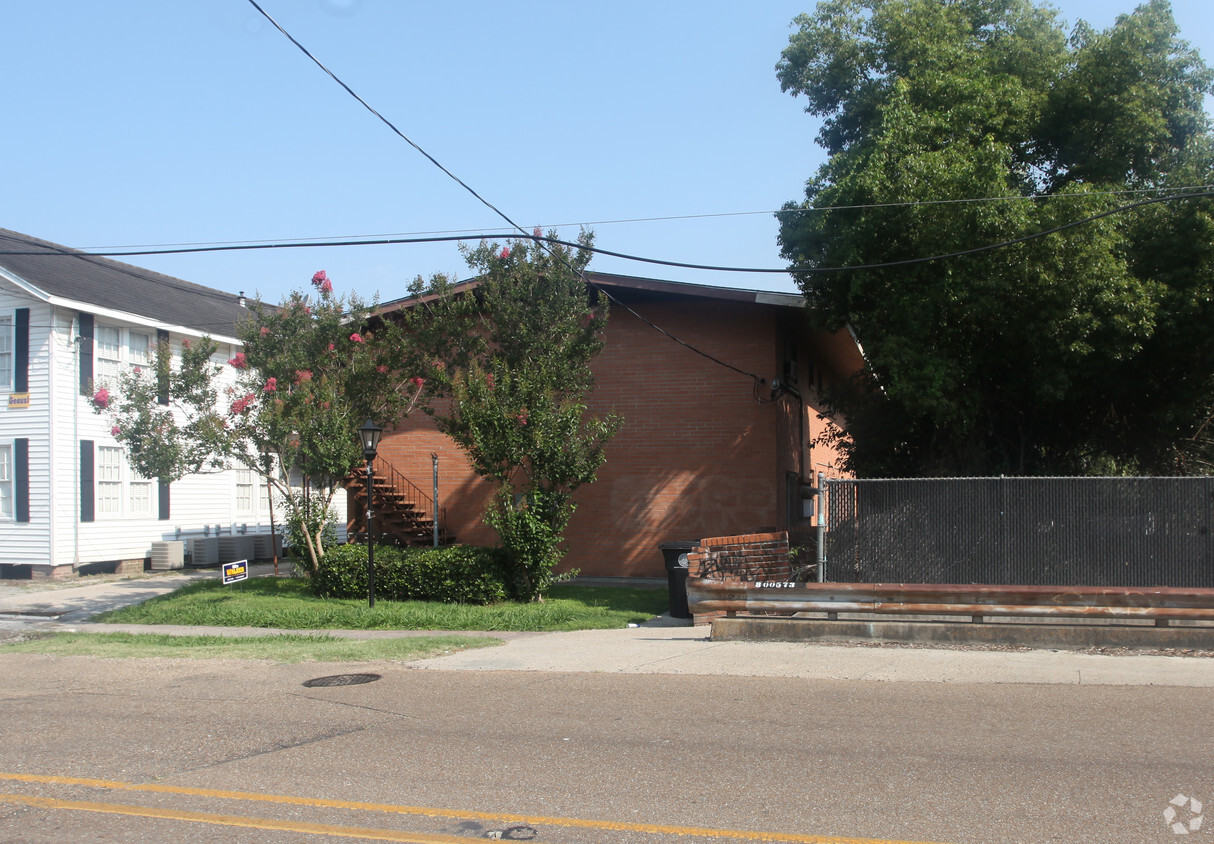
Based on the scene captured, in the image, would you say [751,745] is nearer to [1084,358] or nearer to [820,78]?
[1084,358]

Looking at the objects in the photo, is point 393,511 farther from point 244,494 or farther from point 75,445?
point 244,494

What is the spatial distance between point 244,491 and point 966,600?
21.3 m

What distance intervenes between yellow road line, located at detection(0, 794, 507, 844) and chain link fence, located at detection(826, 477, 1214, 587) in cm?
913

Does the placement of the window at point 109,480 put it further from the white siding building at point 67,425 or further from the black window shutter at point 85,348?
the black window shutter at point 85,348

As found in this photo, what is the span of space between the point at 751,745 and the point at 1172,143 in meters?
17.0

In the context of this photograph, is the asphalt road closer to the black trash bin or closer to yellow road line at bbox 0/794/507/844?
yellow road line at bbox 0/794/507/844

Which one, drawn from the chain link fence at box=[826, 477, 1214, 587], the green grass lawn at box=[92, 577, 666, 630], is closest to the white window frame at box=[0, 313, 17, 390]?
the green grass lawn at box=[92, 577, 666, 630]

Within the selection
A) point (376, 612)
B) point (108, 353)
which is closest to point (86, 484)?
point (108, 353)

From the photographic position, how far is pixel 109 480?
73.4 feet

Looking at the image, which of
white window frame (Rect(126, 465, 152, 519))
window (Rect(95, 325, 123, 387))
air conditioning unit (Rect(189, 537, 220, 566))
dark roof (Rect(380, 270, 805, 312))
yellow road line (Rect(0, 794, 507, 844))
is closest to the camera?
yellow road line (Rect(0, 794, 507, 844))

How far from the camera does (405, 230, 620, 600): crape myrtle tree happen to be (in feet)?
→ 51.9

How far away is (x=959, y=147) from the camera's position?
1622 centimetres

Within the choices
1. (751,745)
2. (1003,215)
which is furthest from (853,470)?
(751,745)

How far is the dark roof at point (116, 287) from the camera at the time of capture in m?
21.4
